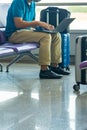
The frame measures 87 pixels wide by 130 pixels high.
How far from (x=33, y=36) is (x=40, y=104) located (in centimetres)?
136

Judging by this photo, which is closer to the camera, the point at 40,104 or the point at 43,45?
the point at 40,104

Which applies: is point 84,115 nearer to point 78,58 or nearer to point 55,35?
point 78,58

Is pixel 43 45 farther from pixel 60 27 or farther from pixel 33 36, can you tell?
pixel 60 27

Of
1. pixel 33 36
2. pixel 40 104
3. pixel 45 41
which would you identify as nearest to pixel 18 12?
pixel 33 36

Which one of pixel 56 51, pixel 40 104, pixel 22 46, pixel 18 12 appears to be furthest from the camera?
pixel 56 51

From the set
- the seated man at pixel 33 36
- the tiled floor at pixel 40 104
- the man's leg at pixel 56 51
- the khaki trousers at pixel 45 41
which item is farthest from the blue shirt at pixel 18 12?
the tiled floor at pixel 40 104

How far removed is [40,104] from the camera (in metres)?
2.83

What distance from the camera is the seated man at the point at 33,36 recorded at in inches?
155

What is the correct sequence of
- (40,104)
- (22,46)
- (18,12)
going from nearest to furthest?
(40,104), (22,46), (18,12)

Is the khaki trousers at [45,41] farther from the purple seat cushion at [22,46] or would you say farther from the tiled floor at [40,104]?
the tiled floor at [40,104]

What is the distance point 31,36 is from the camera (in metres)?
4.00

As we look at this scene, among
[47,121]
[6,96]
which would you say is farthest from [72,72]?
[47,121]

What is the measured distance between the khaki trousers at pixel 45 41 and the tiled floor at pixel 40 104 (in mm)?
284

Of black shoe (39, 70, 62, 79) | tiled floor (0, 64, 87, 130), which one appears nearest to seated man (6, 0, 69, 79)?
black shoe (39, 70, 62, 79)
